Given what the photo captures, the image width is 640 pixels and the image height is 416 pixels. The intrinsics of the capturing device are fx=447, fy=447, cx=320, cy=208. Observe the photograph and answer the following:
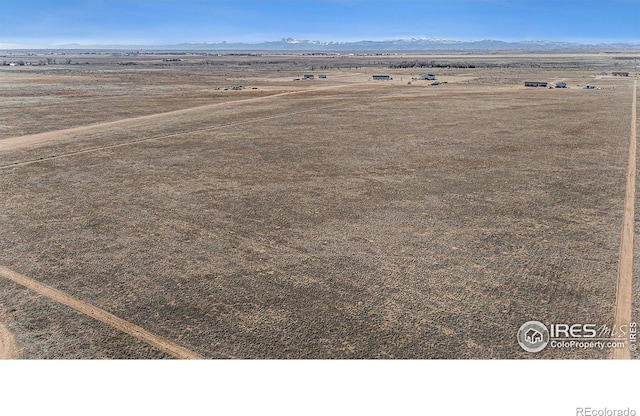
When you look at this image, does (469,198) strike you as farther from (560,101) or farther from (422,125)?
(560,101)

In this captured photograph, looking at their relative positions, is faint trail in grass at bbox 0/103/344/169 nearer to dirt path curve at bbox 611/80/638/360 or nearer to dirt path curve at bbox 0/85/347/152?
dirt path curve at bbox 0/85/347/152

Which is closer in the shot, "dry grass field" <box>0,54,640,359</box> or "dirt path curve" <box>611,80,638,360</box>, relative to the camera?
"dry grass field" <box>0,54,640,359</box>

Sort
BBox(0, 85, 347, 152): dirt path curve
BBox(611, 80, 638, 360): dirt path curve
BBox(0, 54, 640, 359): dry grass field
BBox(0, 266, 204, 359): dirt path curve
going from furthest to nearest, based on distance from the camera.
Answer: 1. BBox(0, 85, 347, 152): dirt path curve
2. BBox(611, 80, 638, 360): dirt path curve
3. BBox(0, 54, 640, 359): dry grass field
4. BBox(0, 266, 204, 359): dirt path curve

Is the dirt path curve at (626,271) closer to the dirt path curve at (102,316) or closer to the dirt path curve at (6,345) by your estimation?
the dirt path curve at (102,316)

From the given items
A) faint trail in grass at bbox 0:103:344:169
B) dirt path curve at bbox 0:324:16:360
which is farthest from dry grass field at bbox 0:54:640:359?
faint trail in grass at bbox 0:103:344:169
